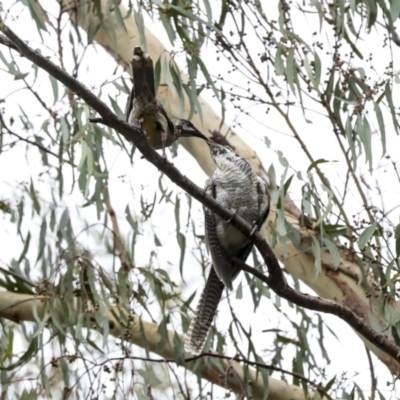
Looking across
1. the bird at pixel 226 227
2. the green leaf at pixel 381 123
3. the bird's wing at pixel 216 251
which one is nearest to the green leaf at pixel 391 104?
the green leaf at pixel 381 123

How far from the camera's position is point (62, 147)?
12.2ft

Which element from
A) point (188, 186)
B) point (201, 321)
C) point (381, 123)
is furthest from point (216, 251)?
point (188, 186)

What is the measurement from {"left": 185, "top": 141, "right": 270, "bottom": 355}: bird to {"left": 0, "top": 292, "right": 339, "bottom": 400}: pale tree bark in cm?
18

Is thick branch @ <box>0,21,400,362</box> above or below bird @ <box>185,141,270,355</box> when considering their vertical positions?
below

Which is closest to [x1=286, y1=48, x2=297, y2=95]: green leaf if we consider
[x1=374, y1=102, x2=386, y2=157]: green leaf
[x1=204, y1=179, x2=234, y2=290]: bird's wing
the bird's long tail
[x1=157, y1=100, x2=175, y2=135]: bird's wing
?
[x1=374, y1=102, x2=386, y2=157]: green leaf

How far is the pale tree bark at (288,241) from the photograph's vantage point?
355 cm

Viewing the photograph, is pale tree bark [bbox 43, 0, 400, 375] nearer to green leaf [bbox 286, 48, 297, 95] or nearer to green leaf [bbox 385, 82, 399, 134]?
green leaf [bbox 286, 48, 297, 95]

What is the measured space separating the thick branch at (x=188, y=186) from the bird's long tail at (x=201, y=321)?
0.76m

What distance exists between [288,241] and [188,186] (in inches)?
49.0

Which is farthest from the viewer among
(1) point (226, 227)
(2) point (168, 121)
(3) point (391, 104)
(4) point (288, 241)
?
(4) point (288, 241)

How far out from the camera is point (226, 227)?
141 inches

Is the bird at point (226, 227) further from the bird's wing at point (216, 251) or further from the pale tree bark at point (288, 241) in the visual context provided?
the pale tree bark at point (288, 241)

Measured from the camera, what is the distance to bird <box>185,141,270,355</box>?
3592 mm

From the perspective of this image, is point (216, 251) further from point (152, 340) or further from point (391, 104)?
point (391, 104)
